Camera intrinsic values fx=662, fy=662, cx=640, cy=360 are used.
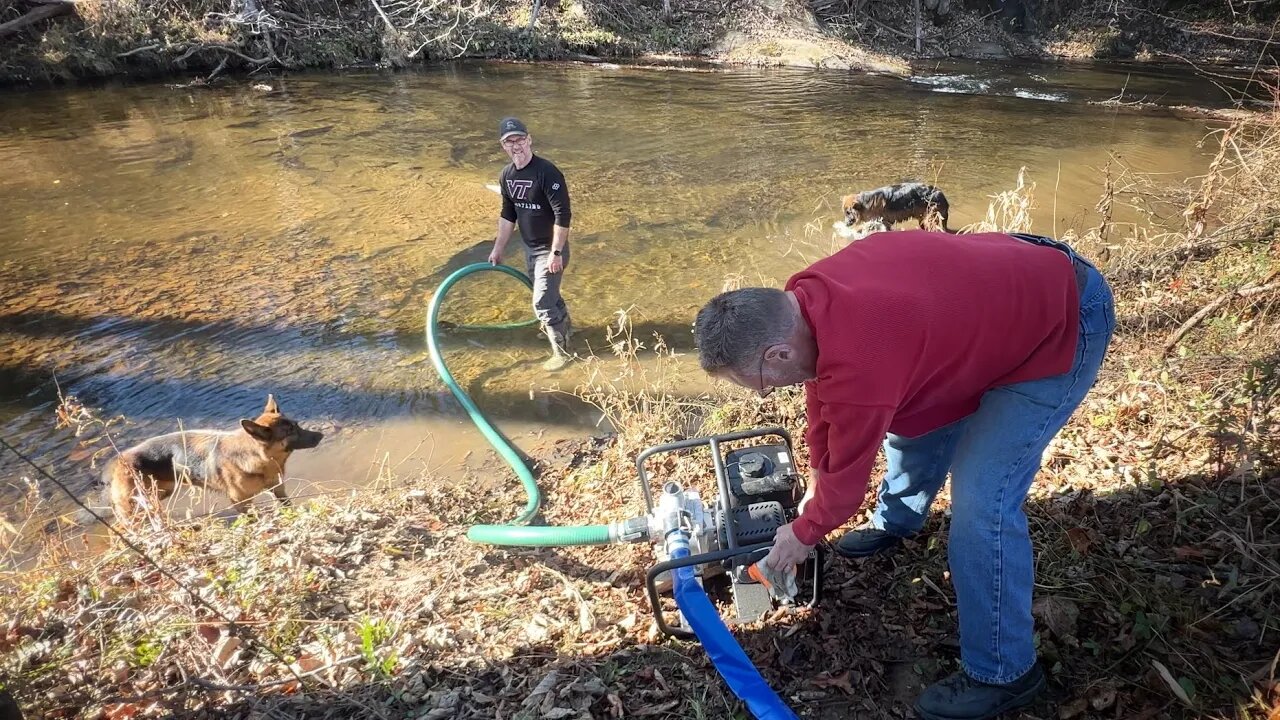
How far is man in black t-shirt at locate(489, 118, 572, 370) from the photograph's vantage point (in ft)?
18.3

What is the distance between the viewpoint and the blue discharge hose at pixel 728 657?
2.25 meters

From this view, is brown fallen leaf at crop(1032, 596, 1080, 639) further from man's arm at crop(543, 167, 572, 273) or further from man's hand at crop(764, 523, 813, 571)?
man's arm at crop(543, 167, 572, 273)

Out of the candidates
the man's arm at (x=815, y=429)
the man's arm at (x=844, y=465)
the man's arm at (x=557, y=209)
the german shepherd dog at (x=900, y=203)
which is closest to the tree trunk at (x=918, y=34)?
the german shepherd dog at (x=900, y=203)

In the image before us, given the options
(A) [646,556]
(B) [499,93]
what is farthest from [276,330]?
(B) [499,93]

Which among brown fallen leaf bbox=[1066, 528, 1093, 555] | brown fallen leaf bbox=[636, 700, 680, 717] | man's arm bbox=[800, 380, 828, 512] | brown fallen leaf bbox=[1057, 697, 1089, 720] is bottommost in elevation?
brown fallen leaf bbox=[636, 700, 680, 717]

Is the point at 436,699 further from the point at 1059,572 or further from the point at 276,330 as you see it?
the point at 276,330

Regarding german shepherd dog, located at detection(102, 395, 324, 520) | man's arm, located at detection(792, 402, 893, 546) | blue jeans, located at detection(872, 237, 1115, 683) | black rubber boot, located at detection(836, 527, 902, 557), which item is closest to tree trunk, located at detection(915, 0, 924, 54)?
black rubber boot, located at detection(836, 527, 902, 557)

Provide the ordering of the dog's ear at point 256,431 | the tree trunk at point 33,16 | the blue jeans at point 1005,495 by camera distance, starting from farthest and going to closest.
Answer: the tree trunk at point 33,16
the dog's ear at point 256,431
the blue jeans at point 1005,495

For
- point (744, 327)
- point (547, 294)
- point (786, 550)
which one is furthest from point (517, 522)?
point (744, 327)

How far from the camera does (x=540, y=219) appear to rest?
18.9ft

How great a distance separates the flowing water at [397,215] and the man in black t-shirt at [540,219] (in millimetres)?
460

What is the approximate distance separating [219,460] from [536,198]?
308 cm

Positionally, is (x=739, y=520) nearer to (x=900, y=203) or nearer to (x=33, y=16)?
(x=900, y=203)

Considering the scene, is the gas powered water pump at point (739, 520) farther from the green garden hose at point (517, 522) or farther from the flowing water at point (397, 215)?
the flowing water at point (397, 215)
